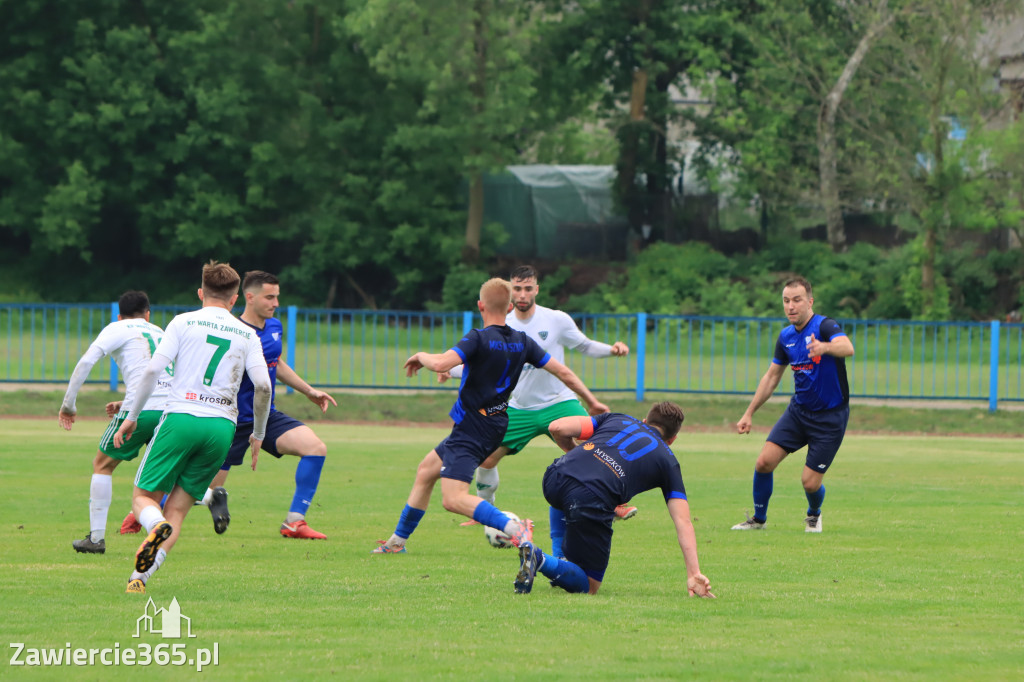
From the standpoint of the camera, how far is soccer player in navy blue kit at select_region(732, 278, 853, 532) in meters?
10.5

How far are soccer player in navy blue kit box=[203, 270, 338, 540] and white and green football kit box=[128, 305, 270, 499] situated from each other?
183cm

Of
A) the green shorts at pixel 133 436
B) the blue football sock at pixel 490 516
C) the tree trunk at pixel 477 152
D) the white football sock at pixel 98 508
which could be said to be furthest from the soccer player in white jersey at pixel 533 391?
the tree trunk at pixel 477 152

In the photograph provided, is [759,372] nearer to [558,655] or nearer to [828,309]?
[828,309]

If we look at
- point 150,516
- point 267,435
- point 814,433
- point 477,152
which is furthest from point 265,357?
point 477,152

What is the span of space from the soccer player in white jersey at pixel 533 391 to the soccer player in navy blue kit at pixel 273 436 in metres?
1.43

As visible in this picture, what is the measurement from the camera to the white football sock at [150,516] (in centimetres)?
750

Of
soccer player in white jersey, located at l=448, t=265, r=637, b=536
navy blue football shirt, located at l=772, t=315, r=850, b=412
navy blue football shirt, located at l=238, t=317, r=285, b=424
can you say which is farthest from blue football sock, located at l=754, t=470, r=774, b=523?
navy blue football shirt, located at l=238, t=317, r=285, b=424

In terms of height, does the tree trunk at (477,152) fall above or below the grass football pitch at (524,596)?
above

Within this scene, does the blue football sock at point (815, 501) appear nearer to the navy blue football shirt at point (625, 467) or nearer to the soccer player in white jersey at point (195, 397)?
the navy blue football shirt at point (625, 467)

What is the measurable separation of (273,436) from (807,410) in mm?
4324

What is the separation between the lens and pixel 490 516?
7676mm

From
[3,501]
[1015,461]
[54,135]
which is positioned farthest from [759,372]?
[54,135]

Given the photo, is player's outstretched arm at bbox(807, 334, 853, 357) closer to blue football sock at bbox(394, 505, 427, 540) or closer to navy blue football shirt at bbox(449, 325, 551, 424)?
navy blue football shirt at bbox(449, 325, 551, 424)

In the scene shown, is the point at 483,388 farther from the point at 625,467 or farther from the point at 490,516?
the point at 625,467
